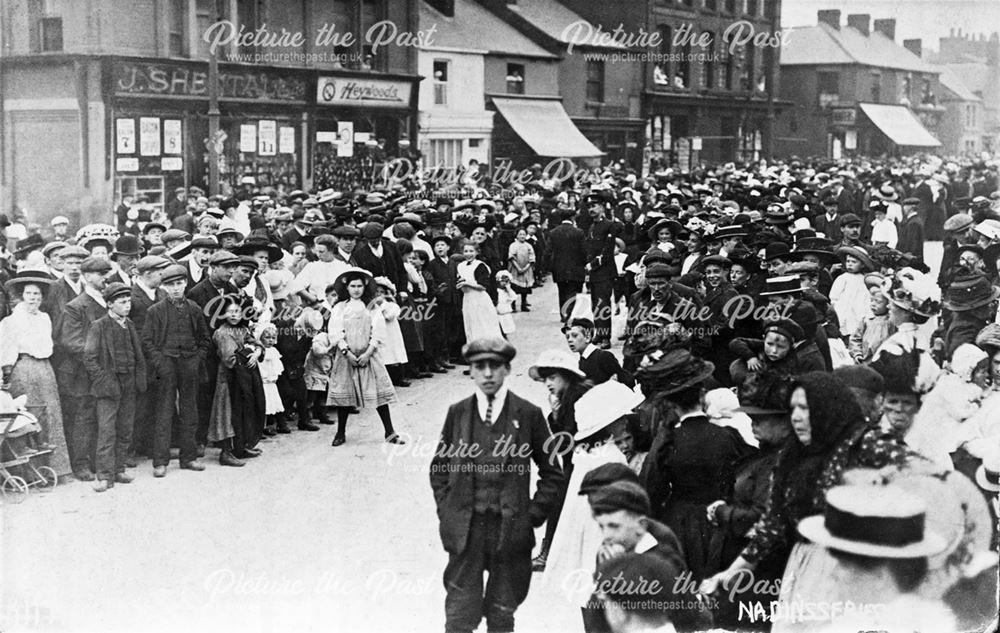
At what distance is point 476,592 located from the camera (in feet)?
19.0

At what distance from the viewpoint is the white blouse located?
8.77m

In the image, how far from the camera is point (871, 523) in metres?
4.81

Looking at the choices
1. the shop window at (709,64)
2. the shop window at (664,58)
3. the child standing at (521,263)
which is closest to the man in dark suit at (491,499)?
the child standing at (521,263)

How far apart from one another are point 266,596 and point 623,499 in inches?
124

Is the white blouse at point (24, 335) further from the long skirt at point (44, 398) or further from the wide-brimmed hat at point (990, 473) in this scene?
the wide-brimmed hat at point (990, 473)

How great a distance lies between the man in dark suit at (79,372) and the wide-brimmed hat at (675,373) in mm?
5340

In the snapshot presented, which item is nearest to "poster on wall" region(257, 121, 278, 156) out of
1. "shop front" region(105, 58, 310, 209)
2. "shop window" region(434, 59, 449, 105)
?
"shop front" region(105, 58, 310, 209)

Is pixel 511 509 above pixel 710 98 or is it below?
below

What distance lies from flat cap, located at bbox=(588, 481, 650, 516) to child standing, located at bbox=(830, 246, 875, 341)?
6.61m

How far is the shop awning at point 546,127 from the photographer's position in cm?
3392

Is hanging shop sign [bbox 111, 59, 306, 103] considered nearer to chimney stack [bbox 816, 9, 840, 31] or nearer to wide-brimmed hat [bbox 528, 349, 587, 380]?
wide-brimmed hat [bbox 528, 349, 587, 380]

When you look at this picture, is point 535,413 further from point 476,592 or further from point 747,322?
point 747,322

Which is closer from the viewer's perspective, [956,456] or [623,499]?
[623,499]

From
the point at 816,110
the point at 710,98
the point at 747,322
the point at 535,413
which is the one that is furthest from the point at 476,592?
the point at 816,110
